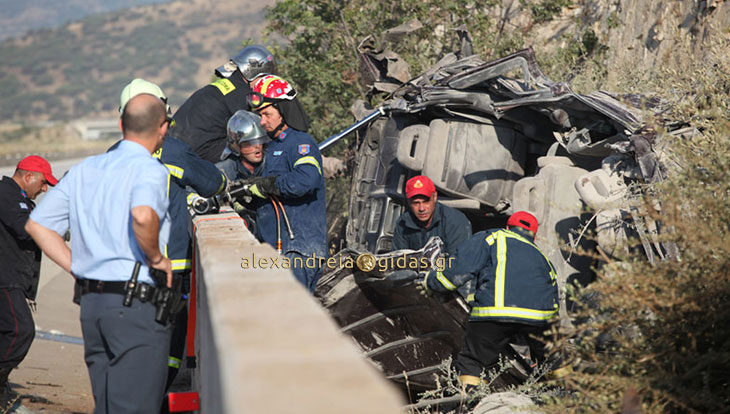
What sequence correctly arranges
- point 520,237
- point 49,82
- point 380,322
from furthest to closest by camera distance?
point 49,82 → point 380,322 → point 520,237

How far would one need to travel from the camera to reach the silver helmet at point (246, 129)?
588 cm

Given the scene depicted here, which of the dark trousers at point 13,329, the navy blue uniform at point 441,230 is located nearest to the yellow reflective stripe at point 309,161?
the navy blue uniform at point 441,230

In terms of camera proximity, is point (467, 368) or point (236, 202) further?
point (236, 202)

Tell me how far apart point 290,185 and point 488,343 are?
5.84ft

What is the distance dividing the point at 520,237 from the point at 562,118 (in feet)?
4.64

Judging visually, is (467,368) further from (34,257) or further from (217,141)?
(34,257)

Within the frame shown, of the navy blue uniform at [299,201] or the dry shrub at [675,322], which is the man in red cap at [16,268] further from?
the dry shrub at [675,322]

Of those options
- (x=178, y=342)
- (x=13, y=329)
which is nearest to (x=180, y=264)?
(x=178, y=342)

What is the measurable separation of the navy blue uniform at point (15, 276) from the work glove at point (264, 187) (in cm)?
183

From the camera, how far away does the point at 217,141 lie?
6.89 meters

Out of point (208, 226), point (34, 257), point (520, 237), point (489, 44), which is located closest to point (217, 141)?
point (34, 257)

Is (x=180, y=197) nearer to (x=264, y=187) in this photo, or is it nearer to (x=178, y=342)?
(x=178, y=342)

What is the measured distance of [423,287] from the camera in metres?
5.88

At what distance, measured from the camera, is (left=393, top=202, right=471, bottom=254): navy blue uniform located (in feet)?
21.3
